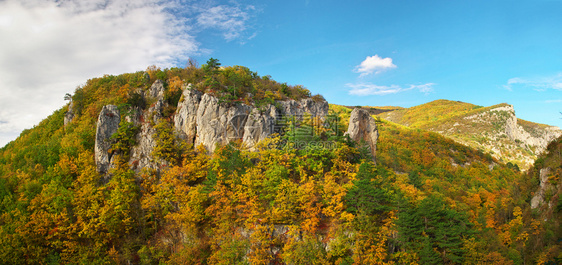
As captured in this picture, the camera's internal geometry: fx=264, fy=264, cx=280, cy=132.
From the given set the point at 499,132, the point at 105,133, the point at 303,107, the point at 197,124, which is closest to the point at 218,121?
the point at 197,124

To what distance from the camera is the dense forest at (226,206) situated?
24375 millimetres

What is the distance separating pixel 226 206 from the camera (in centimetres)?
2745

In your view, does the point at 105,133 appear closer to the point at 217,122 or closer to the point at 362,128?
the point at 217,122

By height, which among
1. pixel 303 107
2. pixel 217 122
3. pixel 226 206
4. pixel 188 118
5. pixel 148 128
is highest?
pixel 303 107

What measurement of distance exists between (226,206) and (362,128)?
20.7 m

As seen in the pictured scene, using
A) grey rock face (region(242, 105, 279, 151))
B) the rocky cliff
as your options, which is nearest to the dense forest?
the rocky cliff

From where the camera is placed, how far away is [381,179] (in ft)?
87.8

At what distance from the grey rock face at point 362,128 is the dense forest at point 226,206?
2.15m

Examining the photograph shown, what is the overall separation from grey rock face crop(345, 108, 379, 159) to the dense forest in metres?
Result: 2.15

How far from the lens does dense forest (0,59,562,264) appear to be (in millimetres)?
24375

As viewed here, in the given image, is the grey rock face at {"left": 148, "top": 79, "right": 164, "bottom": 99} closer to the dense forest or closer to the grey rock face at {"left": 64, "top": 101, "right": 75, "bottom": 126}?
the dense forest

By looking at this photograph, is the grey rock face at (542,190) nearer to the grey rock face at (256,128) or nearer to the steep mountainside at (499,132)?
the grey rock face at (256,128)

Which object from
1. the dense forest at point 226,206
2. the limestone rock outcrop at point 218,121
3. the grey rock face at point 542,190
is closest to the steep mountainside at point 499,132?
the grey rock face at point 542,190

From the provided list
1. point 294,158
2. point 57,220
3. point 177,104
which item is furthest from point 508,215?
point 57,220
